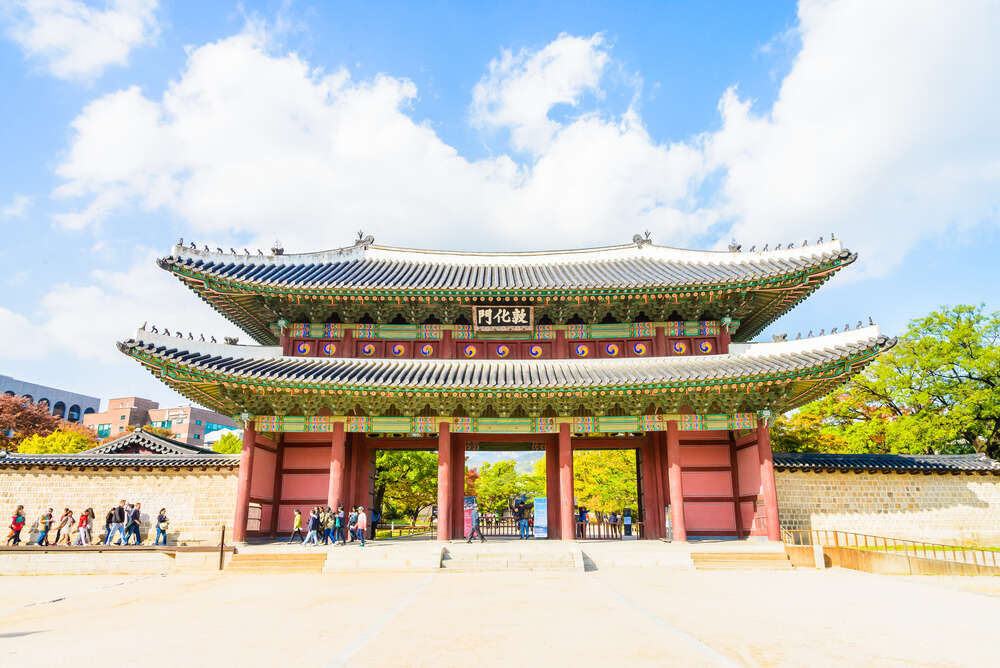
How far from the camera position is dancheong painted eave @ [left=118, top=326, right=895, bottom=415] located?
17141mm

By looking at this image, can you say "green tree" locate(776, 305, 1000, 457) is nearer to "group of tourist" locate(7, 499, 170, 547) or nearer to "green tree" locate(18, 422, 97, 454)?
"group of tourist" locate(7, 499, 170, 547)

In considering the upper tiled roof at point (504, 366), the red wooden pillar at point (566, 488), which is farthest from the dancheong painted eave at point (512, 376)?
Result: the red wooden pillar at point (566, 488)

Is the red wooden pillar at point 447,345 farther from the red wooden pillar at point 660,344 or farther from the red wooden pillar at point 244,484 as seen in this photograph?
the red wooden pillar at point 660,344

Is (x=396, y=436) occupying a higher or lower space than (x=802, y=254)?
lower

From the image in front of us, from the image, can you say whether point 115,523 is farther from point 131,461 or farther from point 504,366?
point 504,366

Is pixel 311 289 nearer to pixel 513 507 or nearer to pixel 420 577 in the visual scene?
pixel 420 577

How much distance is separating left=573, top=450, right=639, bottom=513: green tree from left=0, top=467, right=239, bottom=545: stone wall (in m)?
22.6

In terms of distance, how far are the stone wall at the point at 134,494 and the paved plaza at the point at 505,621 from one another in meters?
5.57

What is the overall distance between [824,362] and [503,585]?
1126 cm

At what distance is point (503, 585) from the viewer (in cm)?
1254

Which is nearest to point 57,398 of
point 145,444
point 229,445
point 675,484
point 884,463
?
point 229,445

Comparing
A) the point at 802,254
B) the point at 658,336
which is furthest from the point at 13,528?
the point at 802,254

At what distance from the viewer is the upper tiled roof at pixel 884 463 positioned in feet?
63.5

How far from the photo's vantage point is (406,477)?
36.1 meters
